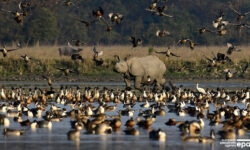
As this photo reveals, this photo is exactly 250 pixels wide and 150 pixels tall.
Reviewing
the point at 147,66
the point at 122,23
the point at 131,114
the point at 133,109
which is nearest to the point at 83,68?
the point at 147,66

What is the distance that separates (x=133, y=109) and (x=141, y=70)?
843 cm

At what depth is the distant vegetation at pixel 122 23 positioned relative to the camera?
93312mm

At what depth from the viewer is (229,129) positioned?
23.0 metres

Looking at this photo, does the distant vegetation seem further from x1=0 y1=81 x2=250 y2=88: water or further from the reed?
x1=0 y1=81 x2=250 y2=88: water

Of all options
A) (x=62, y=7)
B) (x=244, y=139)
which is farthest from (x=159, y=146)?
(x=62, y=7)

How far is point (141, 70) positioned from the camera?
134 ft

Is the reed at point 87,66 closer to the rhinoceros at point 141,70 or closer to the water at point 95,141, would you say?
the rhinoceros at point 141,70

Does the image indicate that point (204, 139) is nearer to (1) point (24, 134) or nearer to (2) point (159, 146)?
(2) point (159, 146)

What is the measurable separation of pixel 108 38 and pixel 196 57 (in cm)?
4602

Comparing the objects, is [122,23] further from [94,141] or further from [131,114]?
[94,141]

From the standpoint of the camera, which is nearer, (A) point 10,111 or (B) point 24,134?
(B) point 24,134

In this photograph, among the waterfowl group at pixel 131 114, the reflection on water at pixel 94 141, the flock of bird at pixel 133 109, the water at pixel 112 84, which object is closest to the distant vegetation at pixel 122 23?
the water at pixel 112 84

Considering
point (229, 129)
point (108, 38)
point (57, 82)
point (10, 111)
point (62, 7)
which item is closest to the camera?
point (229, 129)

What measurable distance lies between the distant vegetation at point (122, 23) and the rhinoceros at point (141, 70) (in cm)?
4461
